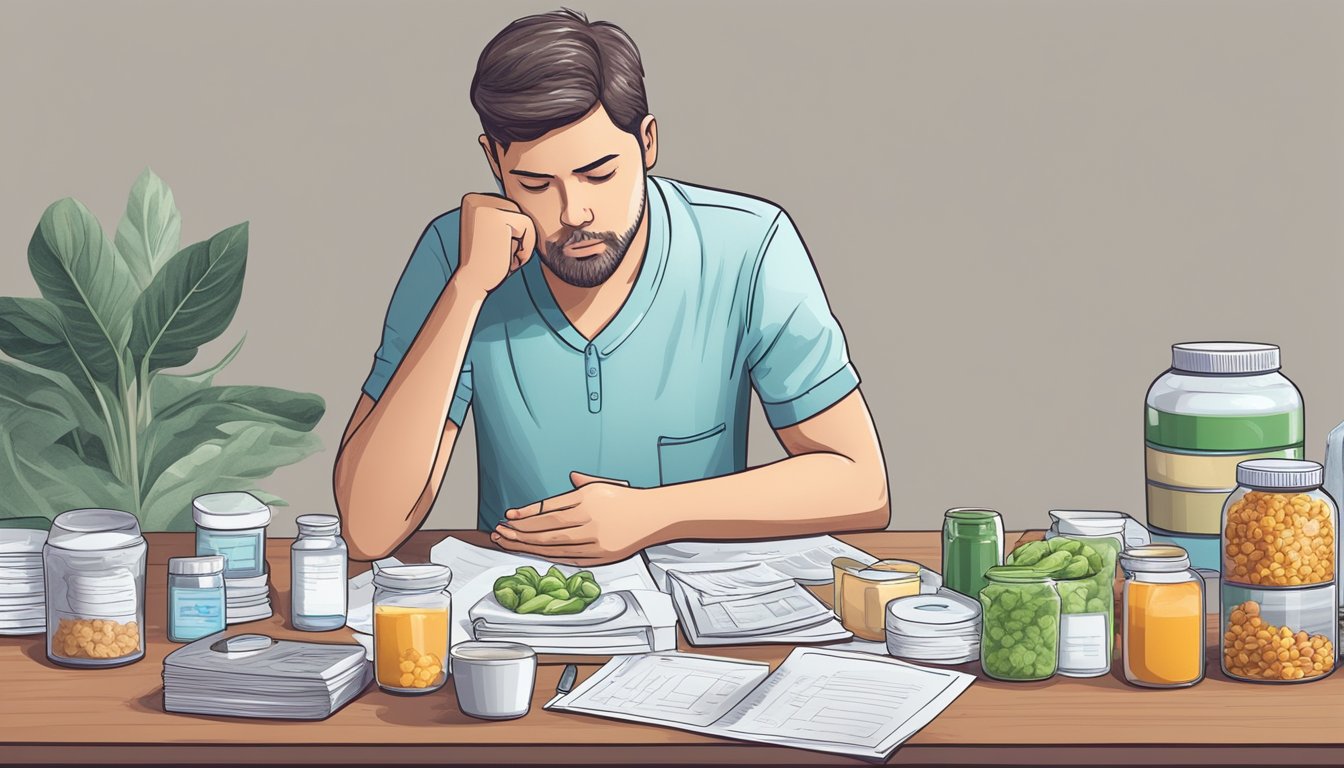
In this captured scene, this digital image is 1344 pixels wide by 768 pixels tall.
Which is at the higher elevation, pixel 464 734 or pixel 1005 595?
pixel 1005 595

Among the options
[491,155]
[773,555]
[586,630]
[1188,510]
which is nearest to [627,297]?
[491,155]

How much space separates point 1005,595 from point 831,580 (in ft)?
1.87

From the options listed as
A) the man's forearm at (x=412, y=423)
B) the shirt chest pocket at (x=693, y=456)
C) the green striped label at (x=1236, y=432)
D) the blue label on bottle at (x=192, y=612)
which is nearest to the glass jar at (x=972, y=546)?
the green striped label at (x=1236, y=432)

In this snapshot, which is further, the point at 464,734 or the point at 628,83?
the point at 628,83

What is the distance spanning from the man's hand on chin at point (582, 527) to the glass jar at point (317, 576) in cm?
48

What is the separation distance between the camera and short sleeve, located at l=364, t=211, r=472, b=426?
9.51 feet

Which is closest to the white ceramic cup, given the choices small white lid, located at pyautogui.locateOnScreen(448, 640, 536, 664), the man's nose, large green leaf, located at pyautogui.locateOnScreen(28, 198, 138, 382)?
small white lid, located at pyautogui.locateOnScreen(448, 640, 536, 664)

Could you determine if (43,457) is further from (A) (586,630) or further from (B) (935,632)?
(B) (935,632)

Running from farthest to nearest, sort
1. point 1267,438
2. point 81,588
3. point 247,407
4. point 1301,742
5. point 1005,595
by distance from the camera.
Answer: point 247,407
point 1267,438
point 81,588
point 1005,595
point 1301,742

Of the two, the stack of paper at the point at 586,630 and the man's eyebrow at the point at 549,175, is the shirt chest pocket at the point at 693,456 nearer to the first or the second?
the man's eyebrow at the point at 549,175

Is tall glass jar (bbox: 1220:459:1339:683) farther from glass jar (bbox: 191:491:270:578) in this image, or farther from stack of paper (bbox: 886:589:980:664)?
glass jar (bbox: 191:491:270:578)

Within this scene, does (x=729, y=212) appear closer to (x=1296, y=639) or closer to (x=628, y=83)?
(x=628, y=83)

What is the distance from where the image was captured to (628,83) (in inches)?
110
